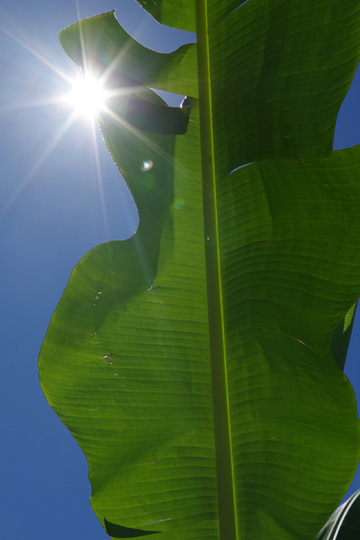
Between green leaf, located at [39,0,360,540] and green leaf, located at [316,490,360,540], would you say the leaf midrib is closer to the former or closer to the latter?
green leaf, located at [39,0,360,540]

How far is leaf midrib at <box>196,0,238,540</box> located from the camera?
2.68ft

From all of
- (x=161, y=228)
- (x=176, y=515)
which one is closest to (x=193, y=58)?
(x=161, y=228)

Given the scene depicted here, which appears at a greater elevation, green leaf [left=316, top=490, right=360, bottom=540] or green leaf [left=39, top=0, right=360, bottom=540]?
green leaf [left=39, top=0, right=360, bottom=540]

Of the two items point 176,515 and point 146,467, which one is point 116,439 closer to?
point 146,467

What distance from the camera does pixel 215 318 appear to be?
0.83 m

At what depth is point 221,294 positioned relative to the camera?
33.0 inches

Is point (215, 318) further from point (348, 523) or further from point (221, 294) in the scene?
point (348, 523)

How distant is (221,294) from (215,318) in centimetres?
6

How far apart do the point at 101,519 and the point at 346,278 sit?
0.80 metres

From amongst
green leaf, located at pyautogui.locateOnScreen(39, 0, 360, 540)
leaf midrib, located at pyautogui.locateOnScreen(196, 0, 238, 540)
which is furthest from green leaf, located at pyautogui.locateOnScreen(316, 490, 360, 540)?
leaf midrib, located at pyautogui.locateOnScreen(196, 0, 238, 540)

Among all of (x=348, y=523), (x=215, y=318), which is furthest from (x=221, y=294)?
(x=348, y=523)

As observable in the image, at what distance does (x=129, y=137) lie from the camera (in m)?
0.87

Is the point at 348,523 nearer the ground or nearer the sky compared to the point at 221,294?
nearer the ground

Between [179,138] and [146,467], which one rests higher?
[179,138]
